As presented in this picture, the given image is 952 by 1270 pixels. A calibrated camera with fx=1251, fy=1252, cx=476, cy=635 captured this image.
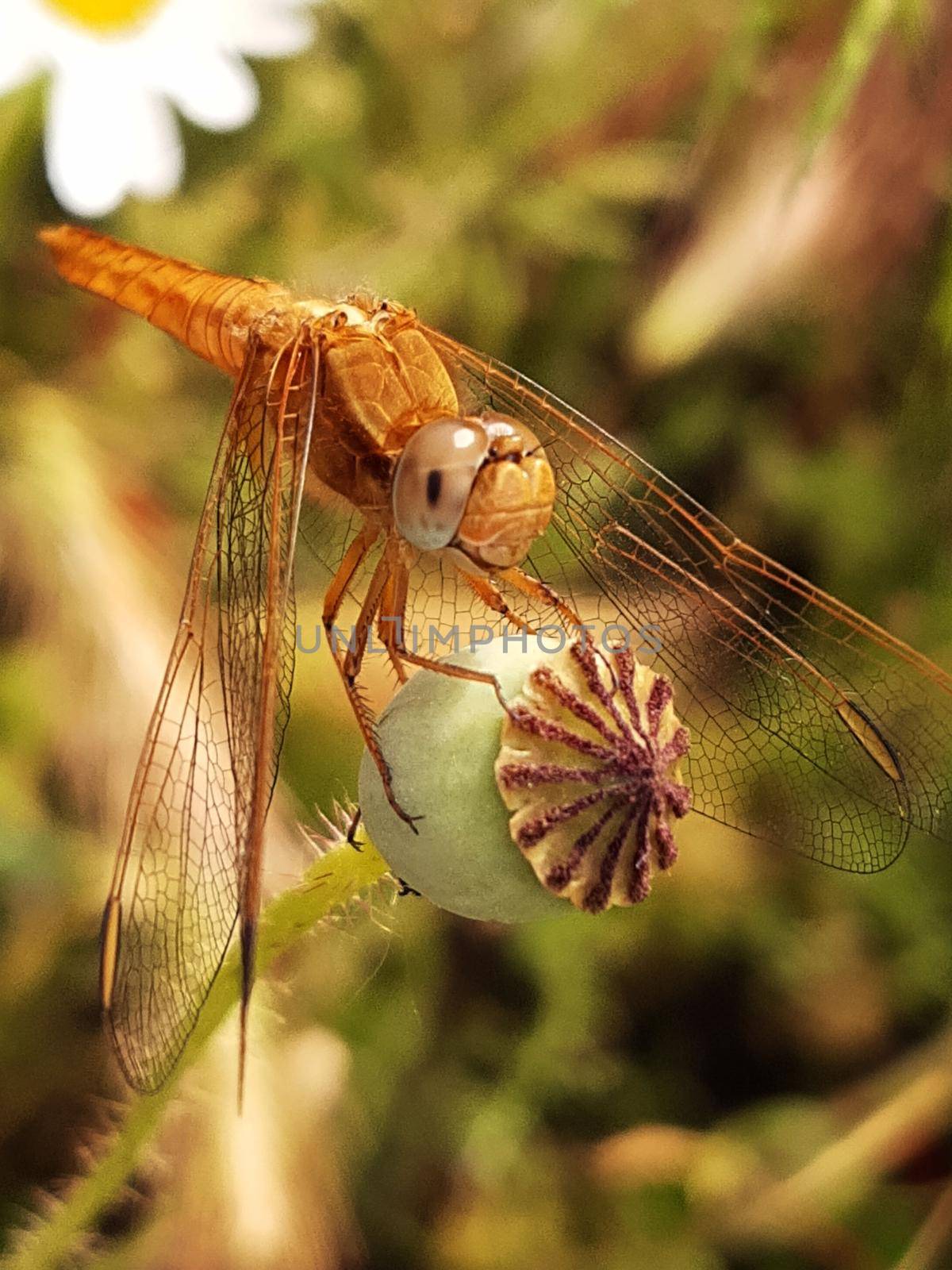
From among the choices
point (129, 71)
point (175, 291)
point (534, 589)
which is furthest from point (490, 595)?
point (129, 71)

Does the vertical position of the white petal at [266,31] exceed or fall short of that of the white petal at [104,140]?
it exceeds it

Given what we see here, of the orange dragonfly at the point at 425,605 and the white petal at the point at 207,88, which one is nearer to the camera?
the orange dragonfly at the point at 425,605

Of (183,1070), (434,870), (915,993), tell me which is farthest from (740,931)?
(434,870)

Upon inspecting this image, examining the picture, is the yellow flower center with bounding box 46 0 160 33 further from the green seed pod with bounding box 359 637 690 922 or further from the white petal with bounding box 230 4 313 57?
the green seed pod with bounding box 359 637 690 922

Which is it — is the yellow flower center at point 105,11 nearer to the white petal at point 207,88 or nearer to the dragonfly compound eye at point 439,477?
the white petal at point 207,88

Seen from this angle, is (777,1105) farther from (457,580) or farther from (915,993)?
(457,580)

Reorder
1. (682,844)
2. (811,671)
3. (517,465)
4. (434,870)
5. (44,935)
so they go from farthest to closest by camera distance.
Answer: (682,844), (44,935), (811,671), (517,465), (434,870)

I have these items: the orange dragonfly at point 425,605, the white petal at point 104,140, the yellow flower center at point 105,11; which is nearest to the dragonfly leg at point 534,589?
the orange dragonfly at point 425,605
